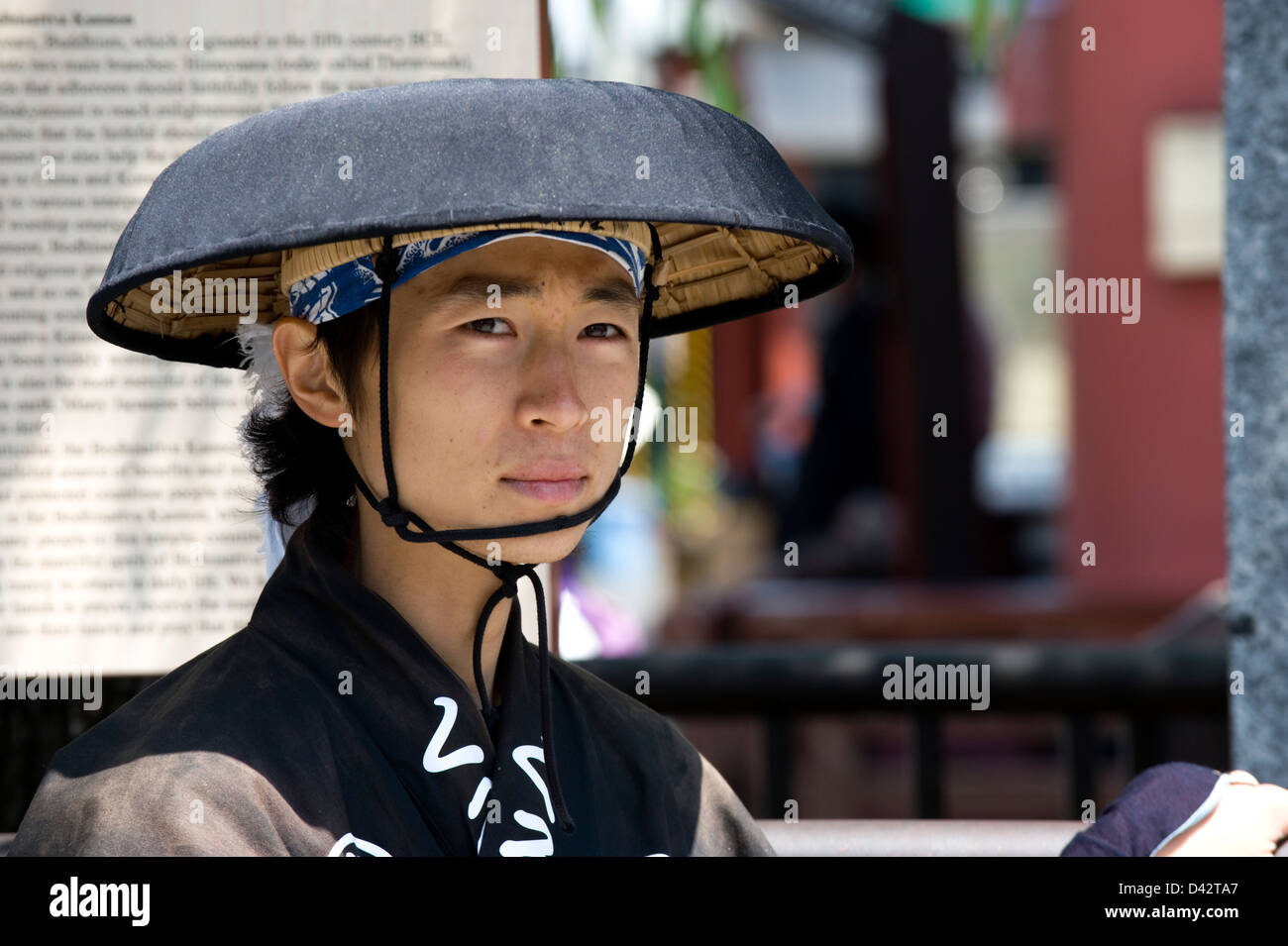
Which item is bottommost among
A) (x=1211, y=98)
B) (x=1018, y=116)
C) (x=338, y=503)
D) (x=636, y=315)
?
(x=338, y=503)

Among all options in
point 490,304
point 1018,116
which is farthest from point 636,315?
point 1018,116

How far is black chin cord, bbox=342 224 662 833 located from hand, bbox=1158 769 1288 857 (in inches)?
27.2

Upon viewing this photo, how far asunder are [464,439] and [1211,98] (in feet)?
18.1

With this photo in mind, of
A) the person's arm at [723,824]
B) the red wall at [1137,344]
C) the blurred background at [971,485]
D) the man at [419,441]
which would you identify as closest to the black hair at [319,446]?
the man at [419,441]

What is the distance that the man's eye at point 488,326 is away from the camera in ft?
5.02

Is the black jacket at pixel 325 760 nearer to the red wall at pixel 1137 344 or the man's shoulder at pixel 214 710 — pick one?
the man's shoulder at pixel 214 710

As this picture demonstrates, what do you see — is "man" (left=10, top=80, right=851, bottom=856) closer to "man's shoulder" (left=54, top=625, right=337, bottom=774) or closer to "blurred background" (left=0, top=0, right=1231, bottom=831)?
"man's shoulder" (left=54, top=625, right=337, bottom=774)

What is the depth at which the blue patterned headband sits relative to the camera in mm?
1500

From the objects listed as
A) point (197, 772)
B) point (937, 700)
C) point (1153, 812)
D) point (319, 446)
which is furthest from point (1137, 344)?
point (197, 772)

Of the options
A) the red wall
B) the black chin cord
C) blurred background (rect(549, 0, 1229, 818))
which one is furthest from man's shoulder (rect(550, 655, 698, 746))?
the red wall
